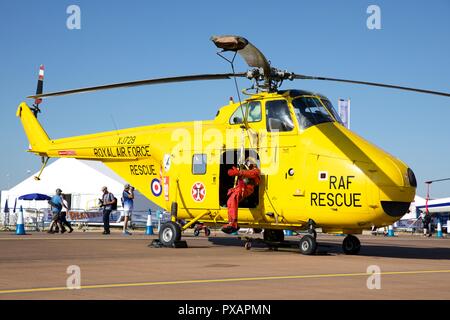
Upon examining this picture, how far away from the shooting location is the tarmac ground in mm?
8531

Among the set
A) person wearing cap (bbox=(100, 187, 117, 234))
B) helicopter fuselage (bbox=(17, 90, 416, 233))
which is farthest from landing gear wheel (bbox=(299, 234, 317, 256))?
person wearing cap (bbox=(100, 187, 117, 234))

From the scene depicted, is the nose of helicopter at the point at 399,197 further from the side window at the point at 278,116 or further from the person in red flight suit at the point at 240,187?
the person in red flight suit at the point at 240,187

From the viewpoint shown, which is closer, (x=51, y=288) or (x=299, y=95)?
(x=51, y=288)

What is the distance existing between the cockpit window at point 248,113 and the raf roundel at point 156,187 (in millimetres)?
3366

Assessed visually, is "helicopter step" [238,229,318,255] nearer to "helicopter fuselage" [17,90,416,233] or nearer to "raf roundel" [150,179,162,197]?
"helicopter fuselage" [17,90,416,233]

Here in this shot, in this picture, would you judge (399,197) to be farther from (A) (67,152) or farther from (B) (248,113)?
(A) (67,152)

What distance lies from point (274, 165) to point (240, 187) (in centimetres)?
105

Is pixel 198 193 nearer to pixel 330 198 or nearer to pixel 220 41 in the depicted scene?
pixel 330 198

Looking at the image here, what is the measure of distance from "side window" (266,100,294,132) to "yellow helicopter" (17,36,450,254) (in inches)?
1.0

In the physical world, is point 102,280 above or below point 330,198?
below

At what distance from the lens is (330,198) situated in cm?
1541

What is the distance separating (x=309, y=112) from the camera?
16125mm
